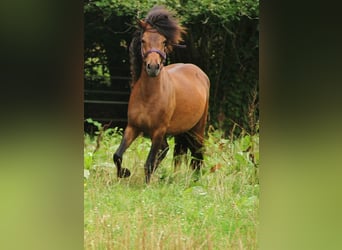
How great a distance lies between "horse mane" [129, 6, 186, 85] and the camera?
461 centimetres

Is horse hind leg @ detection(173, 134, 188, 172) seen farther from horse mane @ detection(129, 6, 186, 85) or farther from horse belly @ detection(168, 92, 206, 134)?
horse mane @ detection(129, 6, 186, 85)

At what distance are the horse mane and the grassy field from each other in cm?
53

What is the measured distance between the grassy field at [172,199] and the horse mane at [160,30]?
0.53 m

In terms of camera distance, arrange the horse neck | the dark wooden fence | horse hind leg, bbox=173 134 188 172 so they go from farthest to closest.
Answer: horse hind leg, bbox=173 134 188 172
the horse neck
the dark wooden fence

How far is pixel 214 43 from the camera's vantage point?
4.75 meters

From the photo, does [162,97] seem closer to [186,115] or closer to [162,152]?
[186,115]

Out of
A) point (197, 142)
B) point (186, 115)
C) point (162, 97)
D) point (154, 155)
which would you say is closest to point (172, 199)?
point (154, 155)

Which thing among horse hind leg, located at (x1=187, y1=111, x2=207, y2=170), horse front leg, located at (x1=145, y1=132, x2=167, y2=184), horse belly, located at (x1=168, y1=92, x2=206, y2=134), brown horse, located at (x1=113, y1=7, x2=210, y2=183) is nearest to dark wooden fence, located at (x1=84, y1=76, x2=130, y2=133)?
brown horse, located at (x1=113, y1=7, x2=210, y2=183)

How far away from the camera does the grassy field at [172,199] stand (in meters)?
4.61

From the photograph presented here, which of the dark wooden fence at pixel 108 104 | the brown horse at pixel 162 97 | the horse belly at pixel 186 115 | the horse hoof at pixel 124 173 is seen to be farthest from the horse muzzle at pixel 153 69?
the horse hoof at pixel 124 173

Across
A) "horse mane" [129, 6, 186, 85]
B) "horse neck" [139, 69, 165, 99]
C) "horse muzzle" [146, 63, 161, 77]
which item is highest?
"horse mane" [129, 6, 186, 85]

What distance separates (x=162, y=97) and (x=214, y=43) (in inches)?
20.3
